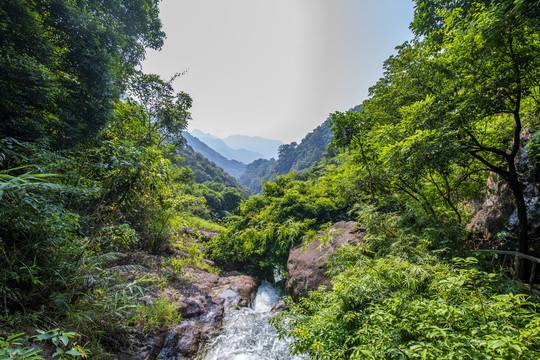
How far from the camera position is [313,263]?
250 inches

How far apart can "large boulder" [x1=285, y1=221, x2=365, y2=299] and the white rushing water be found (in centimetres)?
121

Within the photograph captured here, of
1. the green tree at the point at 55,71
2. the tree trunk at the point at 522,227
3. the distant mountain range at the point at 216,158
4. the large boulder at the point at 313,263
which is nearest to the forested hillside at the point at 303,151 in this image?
the distant mountain range at the point at 216,158

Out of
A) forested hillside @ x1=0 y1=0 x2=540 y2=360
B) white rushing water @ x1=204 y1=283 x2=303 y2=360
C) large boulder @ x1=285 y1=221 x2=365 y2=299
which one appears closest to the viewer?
forested hillside @ x1=0 y1=0 x2=540 y2=360

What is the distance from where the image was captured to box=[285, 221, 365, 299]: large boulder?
5848mm

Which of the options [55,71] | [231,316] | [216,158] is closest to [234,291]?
[231,316]

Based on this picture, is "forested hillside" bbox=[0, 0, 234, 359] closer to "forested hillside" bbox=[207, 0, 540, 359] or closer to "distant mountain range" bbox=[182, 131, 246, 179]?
"forested hillside" bbox=[207, 0, 540, 359]

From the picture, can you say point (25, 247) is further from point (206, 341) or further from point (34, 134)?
point (34, 134)

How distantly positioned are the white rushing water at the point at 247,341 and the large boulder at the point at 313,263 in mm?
1212

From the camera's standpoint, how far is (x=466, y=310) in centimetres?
209

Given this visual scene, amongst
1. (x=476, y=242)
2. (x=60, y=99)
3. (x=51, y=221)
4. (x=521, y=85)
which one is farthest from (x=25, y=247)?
(x=476, y=242)

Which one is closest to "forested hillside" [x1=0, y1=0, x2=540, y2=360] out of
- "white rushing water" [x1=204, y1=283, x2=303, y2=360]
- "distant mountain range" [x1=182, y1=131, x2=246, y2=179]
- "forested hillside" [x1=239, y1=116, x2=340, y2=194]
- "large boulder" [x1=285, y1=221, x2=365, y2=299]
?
"large boulder" [x1=285, y1=221, x2=365, y2=299]

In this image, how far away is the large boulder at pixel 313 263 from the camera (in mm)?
5848

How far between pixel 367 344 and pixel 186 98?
35.0 ft

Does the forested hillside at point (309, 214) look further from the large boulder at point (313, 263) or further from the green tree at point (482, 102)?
the large boulder at point (313, 263)
